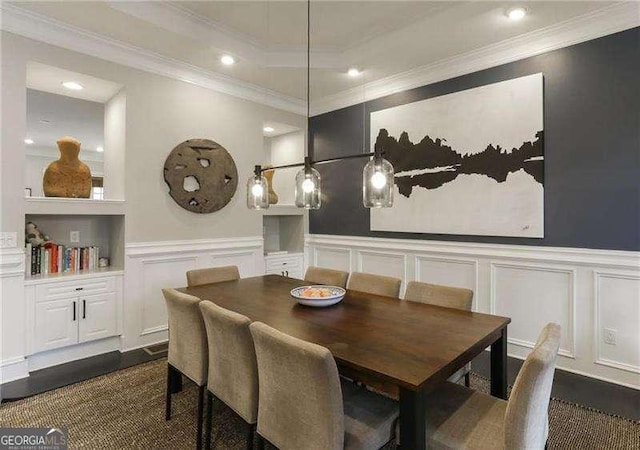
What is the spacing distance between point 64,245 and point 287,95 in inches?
120

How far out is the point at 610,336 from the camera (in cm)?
272

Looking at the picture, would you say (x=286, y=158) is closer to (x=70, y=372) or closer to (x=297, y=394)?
(x=70, y=372)

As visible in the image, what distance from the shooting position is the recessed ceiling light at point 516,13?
2.67 meters

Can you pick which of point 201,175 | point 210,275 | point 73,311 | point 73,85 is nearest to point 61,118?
point 73,85

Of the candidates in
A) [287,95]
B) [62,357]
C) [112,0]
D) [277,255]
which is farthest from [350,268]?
[112,0]

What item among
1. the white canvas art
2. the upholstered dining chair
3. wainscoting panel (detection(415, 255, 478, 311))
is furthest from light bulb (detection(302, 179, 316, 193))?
wainscoting panel (detection(415, 255, 478, 311))

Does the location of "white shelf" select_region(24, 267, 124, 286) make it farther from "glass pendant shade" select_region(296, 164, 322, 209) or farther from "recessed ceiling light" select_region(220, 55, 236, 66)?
"recessed ceiling light" select_region(220, 55, 236, 66)

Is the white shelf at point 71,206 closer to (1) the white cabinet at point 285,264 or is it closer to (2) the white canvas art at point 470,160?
(1) the white cabinet at point 285,264

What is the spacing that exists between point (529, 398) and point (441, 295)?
1121 millimetres

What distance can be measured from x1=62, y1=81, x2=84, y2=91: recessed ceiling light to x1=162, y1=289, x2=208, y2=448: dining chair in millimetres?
2412

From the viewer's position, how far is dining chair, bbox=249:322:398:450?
4.29 feet

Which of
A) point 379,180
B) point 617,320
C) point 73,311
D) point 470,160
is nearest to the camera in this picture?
point 379,180

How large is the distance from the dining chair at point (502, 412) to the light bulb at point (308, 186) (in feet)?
4.50

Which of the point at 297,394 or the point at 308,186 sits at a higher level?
the point at 308,186
